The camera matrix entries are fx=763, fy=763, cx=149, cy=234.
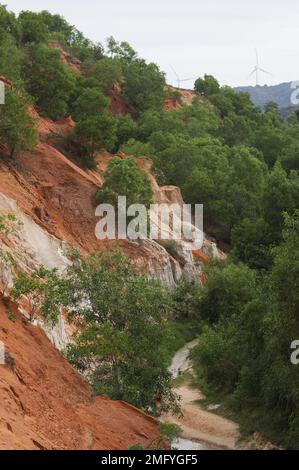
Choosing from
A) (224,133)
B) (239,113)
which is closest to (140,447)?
(224,133)

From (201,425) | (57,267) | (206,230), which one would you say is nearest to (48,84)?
(206,230)

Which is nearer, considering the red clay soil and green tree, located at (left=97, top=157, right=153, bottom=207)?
the red clay soil

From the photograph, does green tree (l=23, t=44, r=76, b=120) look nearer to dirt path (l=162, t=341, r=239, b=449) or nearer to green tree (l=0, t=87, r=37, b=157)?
green tree (l=0, t=87, r=37, b=157)

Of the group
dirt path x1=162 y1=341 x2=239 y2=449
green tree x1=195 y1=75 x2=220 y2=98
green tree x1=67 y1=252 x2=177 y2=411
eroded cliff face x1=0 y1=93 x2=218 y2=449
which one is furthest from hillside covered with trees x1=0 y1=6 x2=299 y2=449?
green tree x1=195 y1=75 x2=220 y2=98

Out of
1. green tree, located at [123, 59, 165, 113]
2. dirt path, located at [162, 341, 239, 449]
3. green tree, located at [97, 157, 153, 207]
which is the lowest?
dirt path, located at [162, 341, 239, 449]

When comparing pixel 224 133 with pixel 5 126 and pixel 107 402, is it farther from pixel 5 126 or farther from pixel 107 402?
pixel 107 402

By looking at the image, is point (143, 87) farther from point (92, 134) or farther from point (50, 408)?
point (50, 408)
